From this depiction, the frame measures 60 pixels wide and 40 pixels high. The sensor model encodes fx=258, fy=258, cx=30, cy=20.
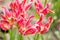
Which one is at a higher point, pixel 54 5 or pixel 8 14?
pixel 8 14

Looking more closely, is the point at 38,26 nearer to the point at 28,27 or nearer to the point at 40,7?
the point at 28,27

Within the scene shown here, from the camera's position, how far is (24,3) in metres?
1.86

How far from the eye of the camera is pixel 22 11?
5.92 ft

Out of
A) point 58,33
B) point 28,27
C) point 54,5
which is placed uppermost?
point 28,27

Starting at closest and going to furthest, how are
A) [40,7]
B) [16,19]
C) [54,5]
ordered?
1. [16,19]
2. [40,7]
3. [54,5]

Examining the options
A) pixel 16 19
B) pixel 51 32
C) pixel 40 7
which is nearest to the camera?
pixel 16 19

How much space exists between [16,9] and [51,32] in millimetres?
1887

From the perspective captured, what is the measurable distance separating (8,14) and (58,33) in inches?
76.5

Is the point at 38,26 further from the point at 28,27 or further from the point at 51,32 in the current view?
the point at 51,32

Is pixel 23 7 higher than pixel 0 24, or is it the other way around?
pixel 23 7

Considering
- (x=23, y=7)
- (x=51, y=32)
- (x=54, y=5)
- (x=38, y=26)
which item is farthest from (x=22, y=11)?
(x=54, y=5)

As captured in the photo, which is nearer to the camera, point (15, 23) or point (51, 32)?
point (15, 23)

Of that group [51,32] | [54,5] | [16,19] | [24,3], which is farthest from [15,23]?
[54,5]

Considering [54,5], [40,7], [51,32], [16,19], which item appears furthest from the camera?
[54,5]
